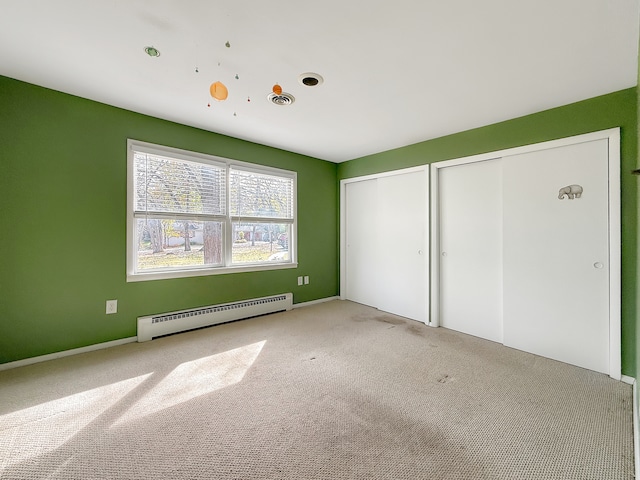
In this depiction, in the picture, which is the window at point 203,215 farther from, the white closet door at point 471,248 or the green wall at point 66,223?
the white closet door at point 471,248

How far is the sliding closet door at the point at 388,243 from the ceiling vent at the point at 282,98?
201cm

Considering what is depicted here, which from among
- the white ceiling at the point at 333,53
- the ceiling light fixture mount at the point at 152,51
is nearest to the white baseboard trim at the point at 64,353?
the white ceiling at the point at 333,53

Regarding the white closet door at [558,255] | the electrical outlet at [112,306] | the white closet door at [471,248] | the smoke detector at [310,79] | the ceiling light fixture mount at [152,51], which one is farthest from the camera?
the white closet door at [471,248]

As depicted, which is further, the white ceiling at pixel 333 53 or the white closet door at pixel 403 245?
the white closet door at pixel 403 245

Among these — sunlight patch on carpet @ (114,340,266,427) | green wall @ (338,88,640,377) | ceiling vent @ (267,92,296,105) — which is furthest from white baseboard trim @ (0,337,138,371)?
green wall @ (338,88,640,377)

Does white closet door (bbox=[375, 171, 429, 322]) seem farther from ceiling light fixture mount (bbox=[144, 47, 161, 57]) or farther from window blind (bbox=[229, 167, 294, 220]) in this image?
ceiling light fixture mount (bbox=[144, 47, 161, 57])

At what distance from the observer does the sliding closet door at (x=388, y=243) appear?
3718 millimetres

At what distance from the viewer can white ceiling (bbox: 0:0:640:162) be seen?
1524 millimetres

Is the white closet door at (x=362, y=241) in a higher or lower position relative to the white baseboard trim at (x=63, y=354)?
higher

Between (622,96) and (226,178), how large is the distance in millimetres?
3916

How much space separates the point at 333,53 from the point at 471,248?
2.57 metres

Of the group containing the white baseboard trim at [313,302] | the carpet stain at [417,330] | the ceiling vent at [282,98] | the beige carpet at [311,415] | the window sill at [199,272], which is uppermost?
the ceiling vent at [282,98]

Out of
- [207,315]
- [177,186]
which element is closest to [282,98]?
[177,186]

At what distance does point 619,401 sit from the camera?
195cm
